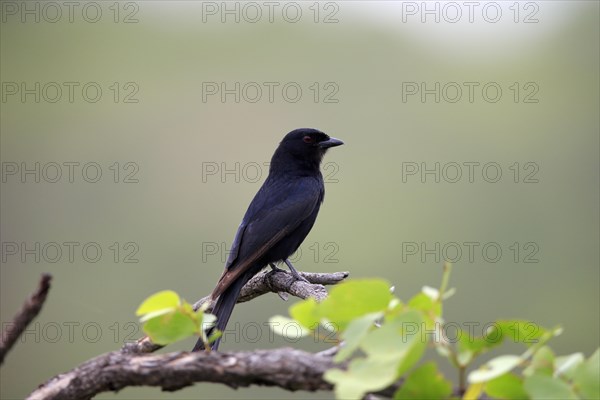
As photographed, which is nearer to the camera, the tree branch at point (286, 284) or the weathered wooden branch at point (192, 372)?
the weathered wooden branch at point (192, 372)

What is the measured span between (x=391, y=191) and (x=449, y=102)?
673cm

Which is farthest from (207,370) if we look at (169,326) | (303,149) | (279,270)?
(303,149)

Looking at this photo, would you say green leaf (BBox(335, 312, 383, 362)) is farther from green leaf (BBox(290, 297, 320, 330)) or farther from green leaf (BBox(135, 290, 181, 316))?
green leaf (BBox(135, 290, 181, 316))

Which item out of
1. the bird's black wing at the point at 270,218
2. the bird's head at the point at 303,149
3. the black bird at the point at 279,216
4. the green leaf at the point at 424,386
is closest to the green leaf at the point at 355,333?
the green leaf at the point at 424,386

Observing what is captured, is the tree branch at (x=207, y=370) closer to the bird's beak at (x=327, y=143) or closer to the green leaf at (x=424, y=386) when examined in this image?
the green leaf at (x=424, y=386)

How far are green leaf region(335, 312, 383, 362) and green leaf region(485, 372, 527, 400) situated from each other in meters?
0.24

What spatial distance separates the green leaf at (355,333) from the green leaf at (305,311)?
3.3 inches

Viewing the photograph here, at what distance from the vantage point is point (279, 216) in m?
5.77

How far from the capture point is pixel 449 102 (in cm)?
2548

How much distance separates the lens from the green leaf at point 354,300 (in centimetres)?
157

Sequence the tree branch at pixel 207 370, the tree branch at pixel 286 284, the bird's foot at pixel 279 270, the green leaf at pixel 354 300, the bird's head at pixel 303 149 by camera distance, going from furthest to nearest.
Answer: the bird's head at pixel 303 149 < the bird's foot at pixel 279 270 < the tree branch at pixel 286 284 < the tree branch at pixel 207 370 < the green leaf at pixel 354 300

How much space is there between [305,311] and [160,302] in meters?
0.38

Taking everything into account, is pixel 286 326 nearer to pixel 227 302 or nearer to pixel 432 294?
pixel 432 294

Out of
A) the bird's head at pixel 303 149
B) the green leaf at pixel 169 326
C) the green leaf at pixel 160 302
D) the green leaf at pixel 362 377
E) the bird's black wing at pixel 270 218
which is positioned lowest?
the green leaf at pixel 362 377
